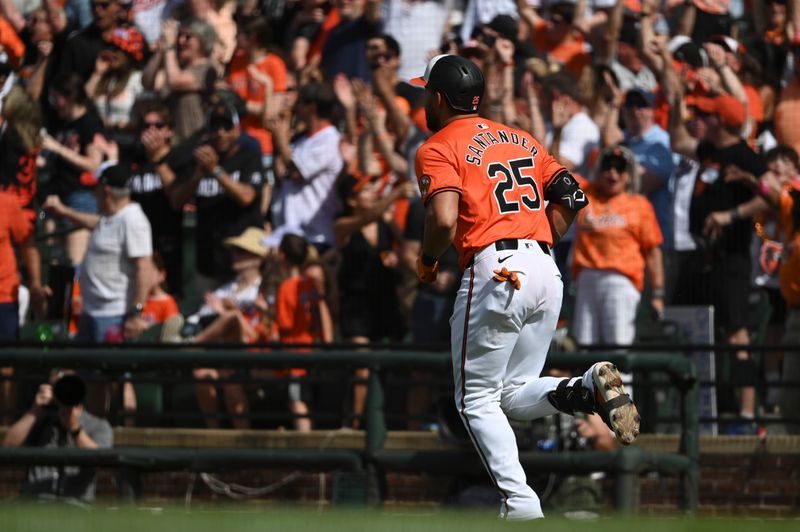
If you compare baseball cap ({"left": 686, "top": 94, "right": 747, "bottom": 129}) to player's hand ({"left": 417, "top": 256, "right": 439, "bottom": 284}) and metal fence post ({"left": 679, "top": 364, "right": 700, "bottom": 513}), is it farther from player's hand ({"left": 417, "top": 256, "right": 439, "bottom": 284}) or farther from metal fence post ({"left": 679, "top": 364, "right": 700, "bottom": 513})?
player's hand ({"left": 417, "top": 256, "right": 439, "bottom": 284})

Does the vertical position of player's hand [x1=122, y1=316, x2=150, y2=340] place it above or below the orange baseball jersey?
below

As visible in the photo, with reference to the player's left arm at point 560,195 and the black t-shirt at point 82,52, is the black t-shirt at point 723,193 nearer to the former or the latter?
the player's left arm at point 560,195

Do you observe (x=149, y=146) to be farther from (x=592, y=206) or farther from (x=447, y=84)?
(x=447, y=84)

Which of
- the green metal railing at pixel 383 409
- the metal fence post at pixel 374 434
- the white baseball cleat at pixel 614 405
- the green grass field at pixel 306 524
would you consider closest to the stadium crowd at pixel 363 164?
the green metal railing at pixel 383 409

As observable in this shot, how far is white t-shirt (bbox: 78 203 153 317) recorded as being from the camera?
1139 cm

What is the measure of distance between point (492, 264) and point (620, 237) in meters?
4.09

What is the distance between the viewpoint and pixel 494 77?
11555 millimetres

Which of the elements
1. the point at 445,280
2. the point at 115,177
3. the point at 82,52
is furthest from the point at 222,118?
the point at 445,280

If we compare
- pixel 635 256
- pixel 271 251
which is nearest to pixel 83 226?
pixel 271 251

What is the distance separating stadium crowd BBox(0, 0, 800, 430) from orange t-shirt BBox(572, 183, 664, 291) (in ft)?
0.05

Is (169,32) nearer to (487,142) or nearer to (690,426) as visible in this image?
(690,426)

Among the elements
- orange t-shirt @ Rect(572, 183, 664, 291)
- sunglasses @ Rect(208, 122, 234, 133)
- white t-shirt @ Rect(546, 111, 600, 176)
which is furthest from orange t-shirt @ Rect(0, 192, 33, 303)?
orange t-shirt @ Rect(572, 183, 664, 291)

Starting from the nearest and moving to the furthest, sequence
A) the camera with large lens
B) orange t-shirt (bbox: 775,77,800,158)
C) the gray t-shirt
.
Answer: the camera with large lens, the gray t-shirt, orange t-shirt (bbox: 775,77,800,158)

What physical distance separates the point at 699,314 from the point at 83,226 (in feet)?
16.1
